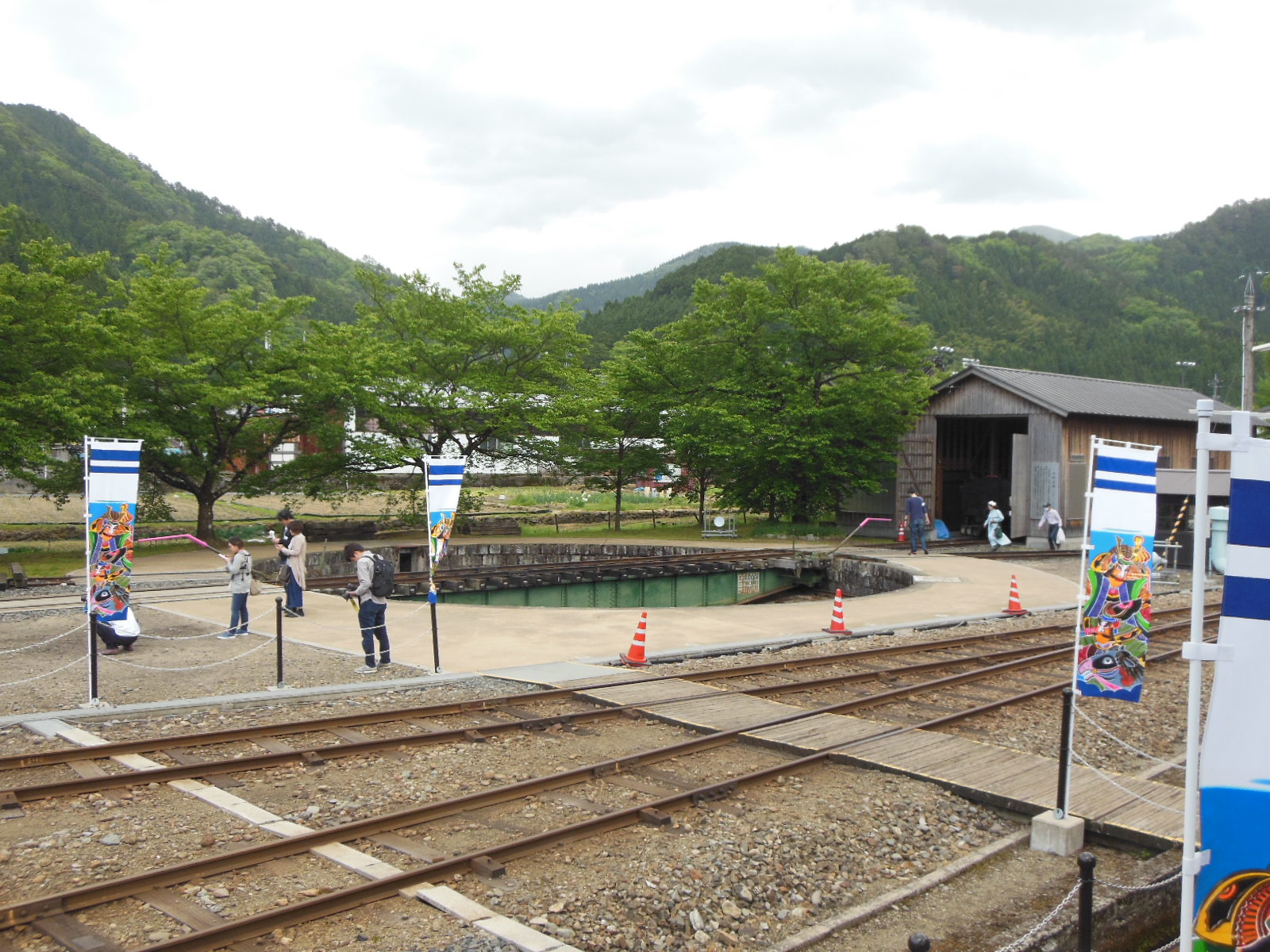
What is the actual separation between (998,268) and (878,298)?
7966cm

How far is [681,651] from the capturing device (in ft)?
41.8

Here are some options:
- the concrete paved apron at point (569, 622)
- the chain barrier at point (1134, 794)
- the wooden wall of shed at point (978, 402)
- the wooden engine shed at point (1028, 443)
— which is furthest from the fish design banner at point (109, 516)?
the wooden wall of shed at point (978, 402)

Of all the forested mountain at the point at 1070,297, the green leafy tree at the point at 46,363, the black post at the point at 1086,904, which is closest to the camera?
the black post at the point at 1086,904

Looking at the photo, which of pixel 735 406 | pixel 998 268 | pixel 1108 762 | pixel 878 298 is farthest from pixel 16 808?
pixel 998 268

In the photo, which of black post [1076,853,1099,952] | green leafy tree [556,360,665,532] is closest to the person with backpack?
black post [1076,853,1099,952]

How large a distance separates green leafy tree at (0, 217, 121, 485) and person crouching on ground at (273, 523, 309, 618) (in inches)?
315

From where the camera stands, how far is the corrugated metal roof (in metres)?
26.8

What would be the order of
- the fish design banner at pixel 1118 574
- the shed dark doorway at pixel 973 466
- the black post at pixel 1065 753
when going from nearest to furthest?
the fish design banner at pixel 1118 574 < the black post at pixel 1065 753 < the shed dark doorway at pixel 973 466

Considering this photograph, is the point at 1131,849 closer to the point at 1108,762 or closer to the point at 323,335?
the point at 1108,762

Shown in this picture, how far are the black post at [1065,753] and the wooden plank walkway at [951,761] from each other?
0.40m

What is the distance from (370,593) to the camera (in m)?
11.1

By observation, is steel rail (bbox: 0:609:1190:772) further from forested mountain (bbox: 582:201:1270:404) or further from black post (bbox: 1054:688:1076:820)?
forested mountain (bbox: 582:201:1270:404)

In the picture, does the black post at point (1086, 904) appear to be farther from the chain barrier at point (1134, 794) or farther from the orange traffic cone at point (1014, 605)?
the orange traffic cone at point (1014, 605)

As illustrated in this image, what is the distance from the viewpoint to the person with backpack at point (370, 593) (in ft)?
36.3
